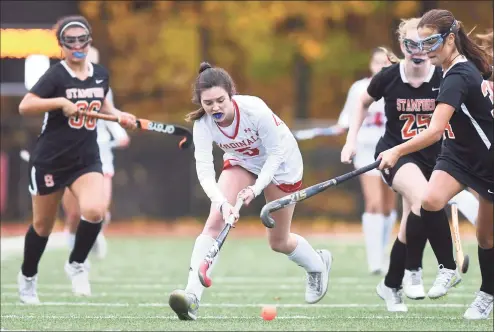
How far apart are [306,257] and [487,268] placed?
1127 mm

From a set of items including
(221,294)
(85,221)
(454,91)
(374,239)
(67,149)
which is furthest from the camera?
(374,239)

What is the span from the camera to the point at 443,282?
755 cm

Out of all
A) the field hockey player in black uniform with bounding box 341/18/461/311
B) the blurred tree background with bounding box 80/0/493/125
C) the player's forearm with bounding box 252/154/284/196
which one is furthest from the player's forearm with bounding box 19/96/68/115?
the blurred tree background with bounding box 80/0/493/125

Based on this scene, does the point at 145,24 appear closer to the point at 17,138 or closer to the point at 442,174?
the point at 17,138

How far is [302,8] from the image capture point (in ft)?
56.7

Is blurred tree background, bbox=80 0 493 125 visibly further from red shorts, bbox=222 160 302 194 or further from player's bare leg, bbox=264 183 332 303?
red shorts, bbox=222 160 302 194

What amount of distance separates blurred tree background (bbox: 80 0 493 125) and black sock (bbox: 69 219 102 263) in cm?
775

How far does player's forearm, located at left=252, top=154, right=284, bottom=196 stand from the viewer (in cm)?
718

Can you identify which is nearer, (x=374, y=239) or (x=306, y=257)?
(x=306, y=257)

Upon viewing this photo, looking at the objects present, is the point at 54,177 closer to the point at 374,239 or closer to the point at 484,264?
the point at 484,264

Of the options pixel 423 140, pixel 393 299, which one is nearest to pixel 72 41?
pixel 393 299

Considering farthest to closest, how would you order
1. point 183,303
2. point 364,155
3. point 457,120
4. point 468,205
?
point 364,155
point 468,205
point 457,120
point 183,303

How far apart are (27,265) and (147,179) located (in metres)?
9.16

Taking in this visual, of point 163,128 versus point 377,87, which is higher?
point 377,87
